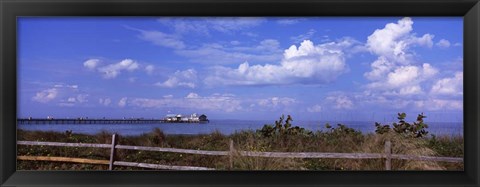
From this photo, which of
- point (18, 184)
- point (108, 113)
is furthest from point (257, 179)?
point (18, 184)

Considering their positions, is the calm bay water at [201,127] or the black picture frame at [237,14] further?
the calm bay water at [201,127]

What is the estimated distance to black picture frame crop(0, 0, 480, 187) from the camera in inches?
65.6

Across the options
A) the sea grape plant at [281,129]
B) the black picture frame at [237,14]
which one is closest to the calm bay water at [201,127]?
the sea grape plant at [281,129]

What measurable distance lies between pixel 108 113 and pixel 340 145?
3.39 ft

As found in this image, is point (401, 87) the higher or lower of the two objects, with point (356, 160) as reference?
higher

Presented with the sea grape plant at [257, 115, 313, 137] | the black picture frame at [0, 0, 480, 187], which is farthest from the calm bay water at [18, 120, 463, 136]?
the black picture frame at [0, 0, 480, 187]

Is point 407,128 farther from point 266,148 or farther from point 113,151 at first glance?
point 113,151

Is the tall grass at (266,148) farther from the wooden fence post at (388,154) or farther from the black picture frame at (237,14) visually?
the black picture frame at (237,14)

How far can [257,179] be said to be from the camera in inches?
67.3

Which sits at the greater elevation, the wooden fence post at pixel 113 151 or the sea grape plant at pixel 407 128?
the sea grape plant at pixel 407 128

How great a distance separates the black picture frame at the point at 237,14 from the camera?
5.47 ft

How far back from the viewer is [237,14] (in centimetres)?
171

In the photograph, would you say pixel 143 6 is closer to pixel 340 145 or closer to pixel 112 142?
pixel 112 142

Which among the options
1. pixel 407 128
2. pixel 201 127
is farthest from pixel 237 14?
pixel 407 128
